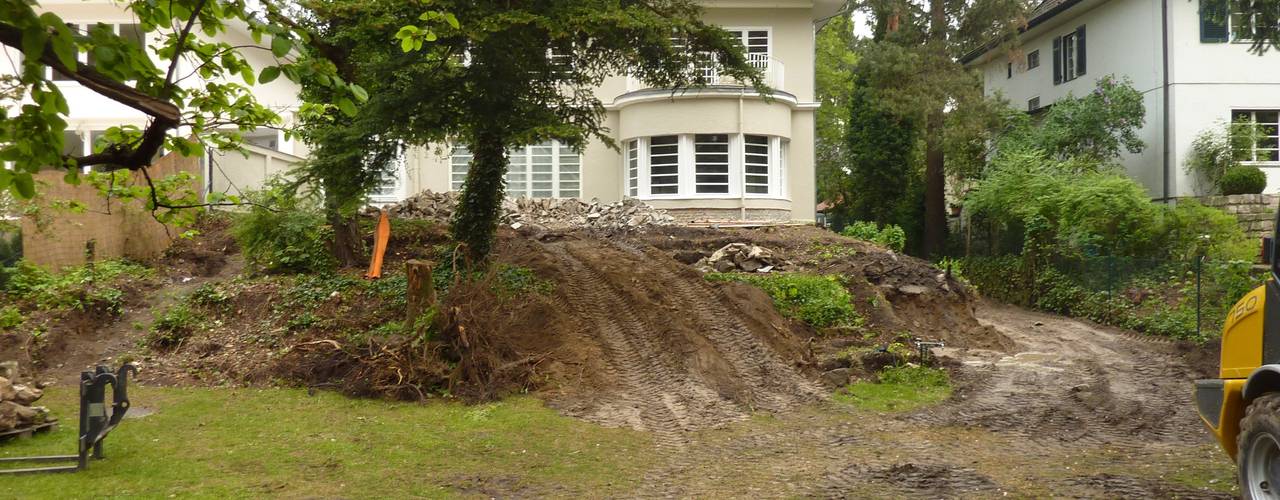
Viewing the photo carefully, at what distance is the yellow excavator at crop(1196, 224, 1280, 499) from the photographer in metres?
6.37

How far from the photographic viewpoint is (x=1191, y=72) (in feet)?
80.1

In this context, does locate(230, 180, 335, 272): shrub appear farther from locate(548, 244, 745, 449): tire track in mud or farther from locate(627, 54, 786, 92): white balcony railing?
locate(627, 54, 786, 92): white balcony railing

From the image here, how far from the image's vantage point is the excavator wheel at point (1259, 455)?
20.8 ft

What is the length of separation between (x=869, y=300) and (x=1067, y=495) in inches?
348

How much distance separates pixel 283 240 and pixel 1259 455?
48.5ft

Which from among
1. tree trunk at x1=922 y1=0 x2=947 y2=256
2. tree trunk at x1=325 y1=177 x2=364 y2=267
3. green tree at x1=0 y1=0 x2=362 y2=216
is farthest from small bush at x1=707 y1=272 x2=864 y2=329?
tree trunk at x1=922 y1=0 x2=947 y2=256

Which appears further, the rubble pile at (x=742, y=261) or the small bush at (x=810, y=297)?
the rubble pile at (x=742, y=261)

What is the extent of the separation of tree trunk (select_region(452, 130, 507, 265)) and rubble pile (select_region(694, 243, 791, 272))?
167 inches

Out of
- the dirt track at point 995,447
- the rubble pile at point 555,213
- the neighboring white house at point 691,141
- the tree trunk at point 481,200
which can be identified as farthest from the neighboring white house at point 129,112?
the dirt track at point 995,447

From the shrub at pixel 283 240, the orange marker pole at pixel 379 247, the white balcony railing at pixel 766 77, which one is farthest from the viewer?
the white balcony railing at pixel 766 77

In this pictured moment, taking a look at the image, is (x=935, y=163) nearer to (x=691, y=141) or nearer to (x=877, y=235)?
(x=877, y=235)

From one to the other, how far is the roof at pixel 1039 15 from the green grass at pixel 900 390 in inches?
700

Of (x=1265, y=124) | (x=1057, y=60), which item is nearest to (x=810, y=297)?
(x=1265, y=124)

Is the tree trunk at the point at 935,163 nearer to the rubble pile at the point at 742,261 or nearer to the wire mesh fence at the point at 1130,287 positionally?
the wire mesh fence at the point at 1130,287
